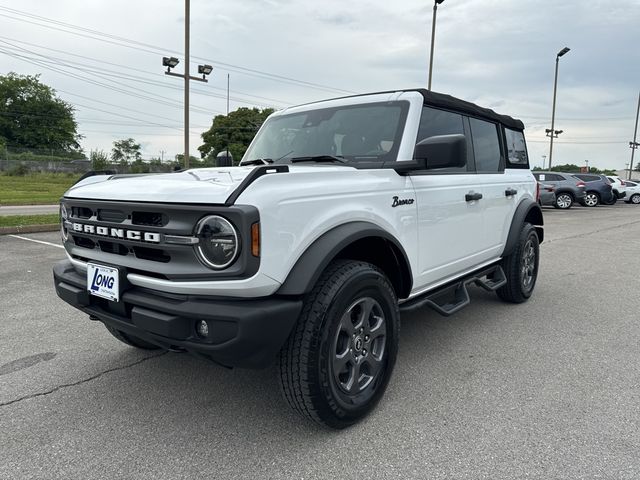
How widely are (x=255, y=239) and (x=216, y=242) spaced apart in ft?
0.61

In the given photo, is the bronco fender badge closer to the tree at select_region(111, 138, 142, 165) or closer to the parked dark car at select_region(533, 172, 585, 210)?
the parked dark car at select_region(533, 172, 585, 210)

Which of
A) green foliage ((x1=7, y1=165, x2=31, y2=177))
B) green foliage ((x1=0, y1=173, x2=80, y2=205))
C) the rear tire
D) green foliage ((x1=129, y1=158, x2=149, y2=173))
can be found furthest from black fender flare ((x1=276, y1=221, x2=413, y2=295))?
green foliage ((x1=7, y1=165, x2=31, y2=177))

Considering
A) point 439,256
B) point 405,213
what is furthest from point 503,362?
point 405,213

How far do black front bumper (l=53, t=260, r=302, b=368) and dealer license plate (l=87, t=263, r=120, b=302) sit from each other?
101mm

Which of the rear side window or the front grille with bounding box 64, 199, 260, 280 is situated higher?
the rear side window

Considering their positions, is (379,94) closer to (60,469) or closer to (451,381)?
(451,381)

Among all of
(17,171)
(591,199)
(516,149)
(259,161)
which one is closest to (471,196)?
(259,161)

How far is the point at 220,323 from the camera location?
2016 mm

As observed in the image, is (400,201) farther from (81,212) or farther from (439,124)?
(81,212)

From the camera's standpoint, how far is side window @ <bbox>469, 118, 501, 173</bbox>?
4.09 m

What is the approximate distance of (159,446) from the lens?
7.73 ft

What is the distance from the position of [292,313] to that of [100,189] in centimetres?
131

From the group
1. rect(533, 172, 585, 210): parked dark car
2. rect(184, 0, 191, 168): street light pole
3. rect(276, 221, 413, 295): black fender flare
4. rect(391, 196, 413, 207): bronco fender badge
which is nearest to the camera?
rect(276, 221, 413, 295): black fender flare

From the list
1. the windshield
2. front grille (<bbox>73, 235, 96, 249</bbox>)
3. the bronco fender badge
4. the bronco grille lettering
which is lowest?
front grille (<bbox>73, 235, 96, 249</bbox>)
